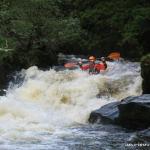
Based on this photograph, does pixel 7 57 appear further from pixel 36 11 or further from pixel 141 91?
pixel 141 91

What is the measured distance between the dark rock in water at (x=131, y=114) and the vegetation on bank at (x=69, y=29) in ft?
24.9

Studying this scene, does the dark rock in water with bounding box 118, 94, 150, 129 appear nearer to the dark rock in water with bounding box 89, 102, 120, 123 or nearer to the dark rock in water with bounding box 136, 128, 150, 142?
the dark rock in water with bounding box 89, 102, 120, 123

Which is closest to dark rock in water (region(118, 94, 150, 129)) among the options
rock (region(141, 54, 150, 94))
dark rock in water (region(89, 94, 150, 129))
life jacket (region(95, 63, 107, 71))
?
dark rock in water (region(89, 94, 150, 129))

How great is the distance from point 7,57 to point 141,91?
6214 millimetres

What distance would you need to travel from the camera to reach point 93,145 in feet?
33.4

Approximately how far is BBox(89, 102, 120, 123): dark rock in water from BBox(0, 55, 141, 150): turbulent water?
9.5 inches

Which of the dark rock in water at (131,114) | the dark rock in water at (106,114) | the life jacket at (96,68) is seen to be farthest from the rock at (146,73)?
the life jacket at (96,68)

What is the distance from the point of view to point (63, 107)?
583 inches

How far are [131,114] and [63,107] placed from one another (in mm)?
3538

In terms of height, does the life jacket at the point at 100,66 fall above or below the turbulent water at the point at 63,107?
above

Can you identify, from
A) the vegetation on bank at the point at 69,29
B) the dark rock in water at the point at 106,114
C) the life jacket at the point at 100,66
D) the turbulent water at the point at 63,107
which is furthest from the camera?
the vegetation on bank at the point at 69,29

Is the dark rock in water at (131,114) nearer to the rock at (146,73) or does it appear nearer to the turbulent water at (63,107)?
the turbulent water at (63,107)

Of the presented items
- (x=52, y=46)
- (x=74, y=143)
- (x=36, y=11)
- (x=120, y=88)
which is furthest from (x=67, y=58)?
(x=74, y=143)

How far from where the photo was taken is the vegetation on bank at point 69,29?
65.7ft
